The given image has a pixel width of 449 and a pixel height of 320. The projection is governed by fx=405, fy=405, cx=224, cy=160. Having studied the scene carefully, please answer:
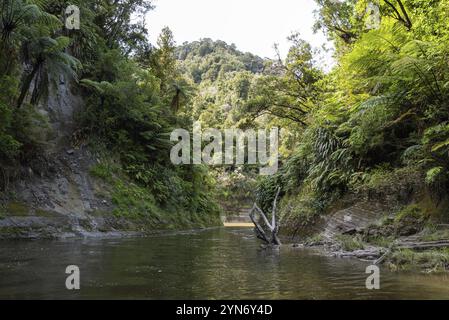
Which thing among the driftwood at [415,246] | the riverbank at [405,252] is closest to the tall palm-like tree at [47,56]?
the riverbank at [405,252]

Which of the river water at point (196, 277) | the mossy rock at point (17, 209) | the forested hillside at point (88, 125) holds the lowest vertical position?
the river water at point (196, 277)

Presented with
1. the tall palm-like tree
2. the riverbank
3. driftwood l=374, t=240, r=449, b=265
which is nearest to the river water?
the riverbank

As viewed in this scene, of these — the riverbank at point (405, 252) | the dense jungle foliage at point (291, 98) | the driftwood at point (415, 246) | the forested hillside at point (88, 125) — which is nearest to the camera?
the riverbank at point (405, 252)

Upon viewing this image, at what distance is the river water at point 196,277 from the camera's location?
494 centimetres

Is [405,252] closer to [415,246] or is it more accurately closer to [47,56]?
[415,246]

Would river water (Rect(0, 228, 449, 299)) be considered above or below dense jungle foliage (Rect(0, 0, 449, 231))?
below

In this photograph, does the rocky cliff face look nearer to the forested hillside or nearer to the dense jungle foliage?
the forested hillside

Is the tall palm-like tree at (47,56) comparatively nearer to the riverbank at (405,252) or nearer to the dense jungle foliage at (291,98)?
the dense jungle foliage at (291,98)

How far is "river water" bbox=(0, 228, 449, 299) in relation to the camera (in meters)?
4.94

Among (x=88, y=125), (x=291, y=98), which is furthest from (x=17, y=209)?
(x=291, y=98)

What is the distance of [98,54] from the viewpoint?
20188 millimetres

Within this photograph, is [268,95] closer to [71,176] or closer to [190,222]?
[190,222]

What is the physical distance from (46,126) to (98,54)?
22.9 feet

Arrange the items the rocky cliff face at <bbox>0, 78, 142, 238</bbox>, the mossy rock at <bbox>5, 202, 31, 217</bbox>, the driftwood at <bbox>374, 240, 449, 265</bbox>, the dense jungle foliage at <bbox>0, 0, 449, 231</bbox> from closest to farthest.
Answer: the driftwood at <bbox>374, 240, 449, 265</bbox> < the dense jungle foliage at <bbox>0, 0, 449, 231</bbox> < the mossy rock at <bbox>5, 202, 31, 217</bbox> < the rocky cliff face at <bbox>0, 78, 142, 238</bbox>
